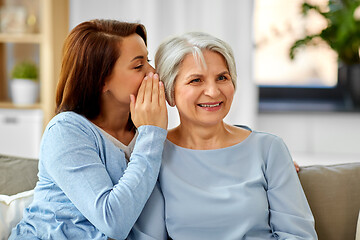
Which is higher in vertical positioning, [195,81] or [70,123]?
[195,81]

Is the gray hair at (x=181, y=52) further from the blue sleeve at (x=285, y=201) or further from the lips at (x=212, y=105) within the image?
the blue sleeve at (x=285, y=201)

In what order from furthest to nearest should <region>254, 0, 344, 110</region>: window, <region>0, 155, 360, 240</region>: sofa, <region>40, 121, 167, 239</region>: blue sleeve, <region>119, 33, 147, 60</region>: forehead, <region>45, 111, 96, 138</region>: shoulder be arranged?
<region>254, 0, 344, 110</region>: window, <region>0, 155, 360, 240</region>: sofa, <region>119, 33, 147, 60</region>: forehead, <region>45, 111, 96, 138</region>: shoulder, <region>40, 121, 167, 239</region>: blue sleeve

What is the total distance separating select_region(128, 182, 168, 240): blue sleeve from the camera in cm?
164

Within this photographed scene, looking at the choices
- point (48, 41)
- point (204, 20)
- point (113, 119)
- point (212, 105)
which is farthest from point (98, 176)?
point (204, 20)

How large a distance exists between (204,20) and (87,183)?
2.46 m

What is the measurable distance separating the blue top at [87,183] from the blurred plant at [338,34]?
2273mm

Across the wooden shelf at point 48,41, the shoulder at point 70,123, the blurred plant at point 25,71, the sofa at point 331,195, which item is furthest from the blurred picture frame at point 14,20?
the shoulder at point 70,123

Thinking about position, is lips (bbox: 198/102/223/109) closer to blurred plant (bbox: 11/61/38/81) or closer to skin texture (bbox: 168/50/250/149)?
skin texture (bbox: 168/50/250/149)

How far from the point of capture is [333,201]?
1.86 meters

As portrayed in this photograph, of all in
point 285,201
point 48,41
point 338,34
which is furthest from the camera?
point 48,41

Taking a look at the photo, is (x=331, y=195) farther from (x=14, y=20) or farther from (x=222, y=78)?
(x=14, y=20)

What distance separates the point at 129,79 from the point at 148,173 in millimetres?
336

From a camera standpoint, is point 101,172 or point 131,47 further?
point 131,47

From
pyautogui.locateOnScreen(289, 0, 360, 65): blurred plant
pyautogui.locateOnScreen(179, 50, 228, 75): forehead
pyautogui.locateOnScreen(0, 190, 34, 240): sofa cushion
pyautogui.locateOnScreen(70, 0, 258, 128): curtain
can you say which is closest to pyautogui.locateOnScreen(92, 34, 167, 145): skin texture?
pyautogui.locateOnScreen(179, 50, 228, 75): forehead
